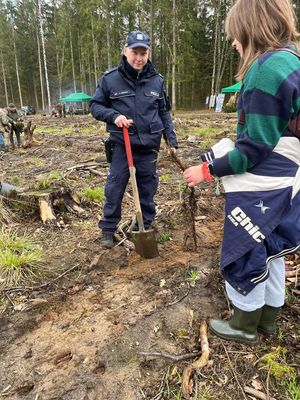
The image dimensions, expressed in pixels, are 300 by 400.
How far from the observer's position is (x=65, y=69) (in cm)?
4075

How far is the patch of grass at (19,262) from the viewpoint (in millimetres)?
3266

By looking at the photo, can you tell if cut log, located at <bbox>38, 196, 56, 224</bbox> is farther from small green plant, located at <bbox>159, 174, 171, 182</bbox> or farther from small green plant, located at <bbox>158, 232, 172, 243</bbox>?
small green plant, located at <bbox>159, 174, 171, 182</bbox>

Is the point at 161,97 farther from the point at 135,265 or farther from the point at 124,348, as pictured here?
the point at 124,348

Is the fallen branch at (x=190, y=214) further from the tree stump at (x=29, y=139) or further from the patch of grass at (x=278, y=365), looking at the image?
the tree stump at (x=29, y=139)

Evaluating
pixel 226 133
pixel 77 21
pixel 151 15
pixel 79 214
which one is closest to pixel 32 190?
pixel 79 214

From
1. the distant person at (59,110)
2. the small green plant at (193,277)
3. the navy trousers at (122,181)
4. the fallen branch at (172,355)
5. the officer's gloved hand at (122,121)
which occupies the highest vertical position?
the officer's gloved hand at (122,121)

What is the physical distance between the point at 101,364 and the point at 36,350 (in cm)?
52

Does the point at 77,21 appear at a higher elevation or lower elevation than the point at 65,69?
higher

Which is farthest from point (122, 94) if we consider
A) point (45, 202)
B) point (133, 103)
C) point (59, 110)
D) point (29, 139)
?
point (59, 110)

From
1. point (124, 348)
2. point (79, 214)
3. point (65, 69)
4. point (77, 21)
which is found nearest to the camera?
point (124, 348)

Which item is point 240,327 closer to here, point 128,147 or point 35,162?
point 128,147

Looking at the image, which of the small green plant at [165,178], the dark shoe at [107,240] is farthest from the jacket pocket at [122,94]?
the small green plant at [165,178]

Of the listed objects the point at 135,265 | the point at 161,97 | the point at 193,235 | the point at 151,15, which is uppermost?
the point at 151,15

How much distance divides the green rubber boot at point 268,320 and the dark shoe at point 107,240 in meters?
1.97
